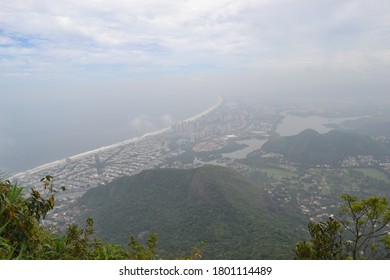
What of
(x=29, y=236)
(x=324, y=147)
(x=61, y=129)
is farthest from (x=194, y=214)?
(x=61, y=129)

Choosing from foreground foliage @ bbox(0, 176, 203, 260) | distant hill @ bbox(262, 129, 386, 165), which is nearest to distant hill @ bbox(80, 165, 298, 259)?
foreground foliage @ bbox(0, 176, 203, 260)

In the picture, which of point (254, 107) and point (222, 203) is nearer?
point (222, 203)

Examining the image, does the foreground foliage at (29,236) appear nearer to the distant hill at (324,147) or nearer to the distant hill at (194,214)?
the distant hill at (194,214)

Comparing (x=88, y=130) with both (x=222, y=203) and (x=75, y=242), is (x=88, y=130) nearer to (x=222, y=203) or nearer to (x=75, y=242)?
(x=222, y=203)

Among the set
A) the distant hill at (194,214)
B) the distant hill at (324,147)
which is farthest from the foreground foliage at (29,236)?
the distant hill at (324,147)

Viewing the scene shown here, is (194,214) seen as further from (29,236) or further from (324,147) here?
(324,147)

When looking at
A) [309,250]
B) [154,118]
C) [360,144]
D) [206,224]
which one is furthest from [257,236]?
[154,118]
